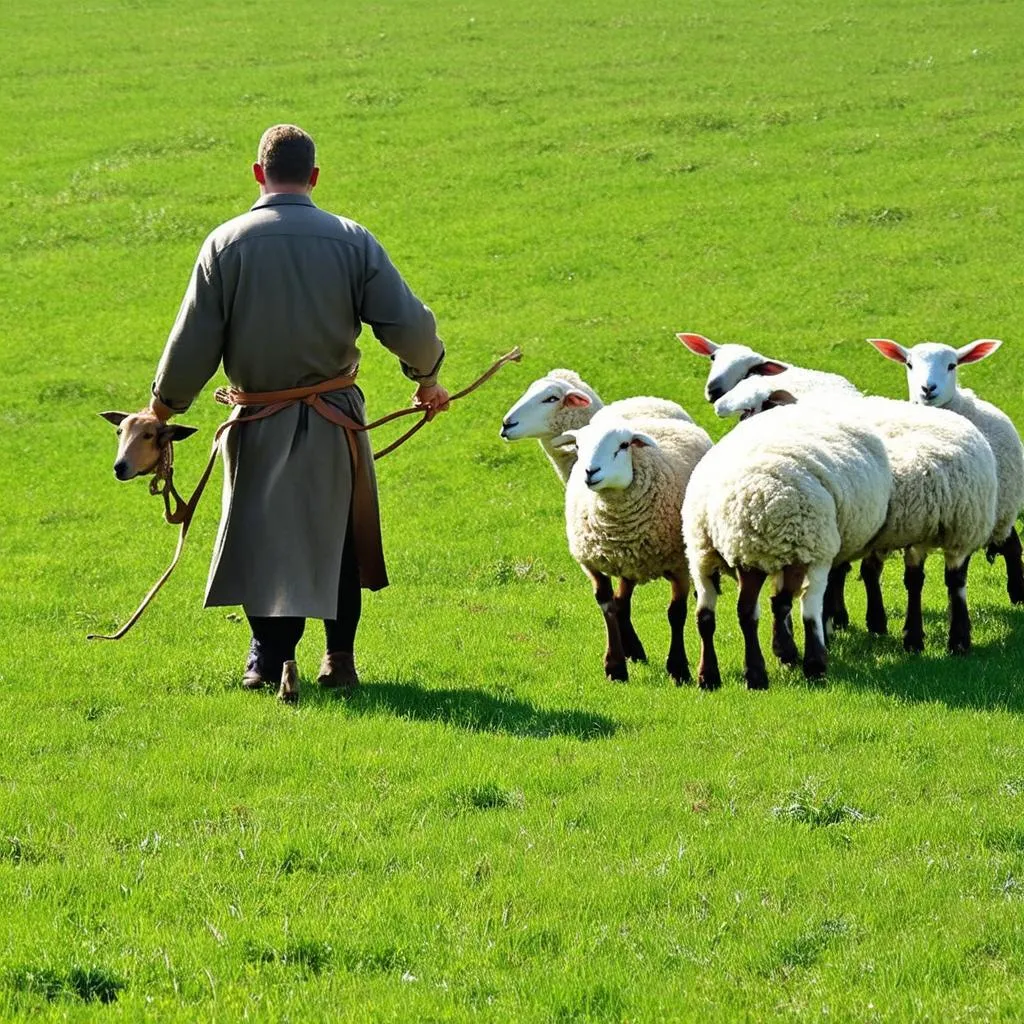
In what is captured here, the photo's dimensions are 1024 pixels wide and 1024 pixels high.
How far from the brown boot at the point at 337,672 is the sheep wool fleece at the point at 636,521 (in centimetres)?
180

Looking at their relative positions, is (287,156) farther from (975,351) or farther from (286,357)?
(975,351)

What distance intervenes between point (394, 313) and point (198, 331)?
1015 mm

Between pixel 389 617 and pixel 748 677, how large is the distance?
11.5 feet

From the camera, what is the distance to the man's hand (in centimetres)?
855

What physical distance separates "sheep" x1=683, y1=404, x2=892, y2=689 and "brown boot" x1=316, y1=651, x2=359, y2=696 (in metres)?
1.99

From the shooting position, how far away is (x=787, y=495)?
8.88 metres

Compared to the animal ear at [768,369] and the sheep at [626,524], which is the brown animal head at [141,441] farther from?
the animal ear at [768,369]

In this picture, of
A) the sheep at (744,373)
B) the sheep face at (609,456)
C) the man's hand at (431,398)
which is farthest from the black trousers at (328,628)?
the sheep at (744,373)

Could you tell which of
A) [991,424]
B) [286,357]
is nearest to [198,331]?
[286,357]

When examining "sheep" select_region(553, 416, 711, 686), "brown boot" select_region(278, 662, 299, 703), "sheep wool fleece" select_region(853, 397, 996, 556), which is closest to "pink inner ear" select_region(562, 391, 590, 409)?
"sheep" select_region(553, 416, 711, 686)

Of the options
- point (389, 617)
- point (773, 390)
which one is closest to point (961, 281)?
point (773, 390)

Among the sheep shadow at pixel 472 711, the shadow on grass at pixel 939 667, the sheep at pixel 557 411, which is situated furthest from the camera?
the sheep at pixel 557 411

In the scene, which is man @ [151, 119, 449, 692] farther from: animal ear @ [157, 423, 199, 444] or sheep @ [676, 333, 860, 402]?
sheep @ [676, 333, 860, 402]

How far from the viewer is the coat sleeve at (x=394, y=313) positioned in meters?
8.30
